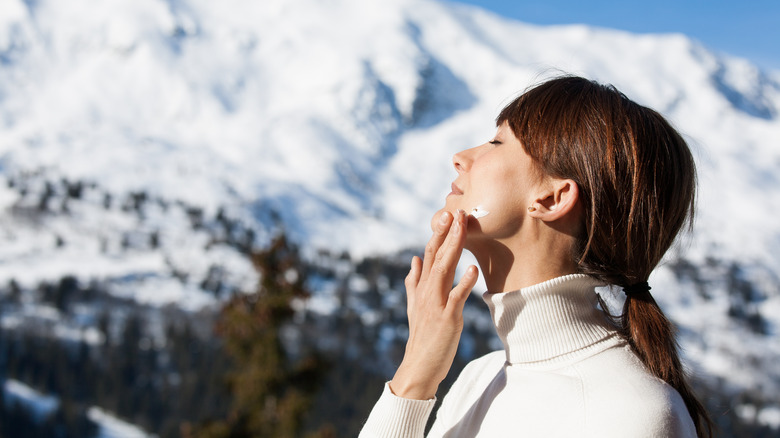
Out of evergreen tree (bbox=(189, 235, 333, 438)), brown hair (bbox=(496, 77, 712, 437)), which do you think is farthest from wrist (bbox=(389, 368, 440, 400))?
evergreen tree (bbox=(189, 235, 333, 438))

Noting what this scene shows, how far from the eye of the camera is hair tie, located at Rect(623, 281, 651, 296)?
3420 mm

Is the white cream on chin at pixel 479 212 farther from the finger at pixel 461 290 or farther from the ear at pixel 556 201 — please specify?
the finger at pixel 461 290

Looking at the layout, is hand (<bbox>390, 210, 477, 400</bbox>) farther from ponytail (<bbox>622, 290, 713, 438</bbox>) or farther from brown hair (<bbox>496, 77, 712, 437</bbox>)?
ponytail (<bbox>622, 290, 713, 438</bbox>)

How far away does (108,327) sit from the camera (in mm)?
155250

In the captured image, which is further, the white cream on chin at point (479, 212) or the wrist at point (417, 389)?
the white cream on chin at point (479, 212)

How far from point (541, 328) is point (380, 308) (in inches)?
6770

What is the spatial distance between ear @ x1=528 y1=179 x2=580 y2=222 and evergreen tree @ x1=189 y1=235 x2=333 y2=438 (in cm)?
1603

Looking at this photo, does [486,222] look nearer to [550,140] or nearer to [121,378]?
[550,140]

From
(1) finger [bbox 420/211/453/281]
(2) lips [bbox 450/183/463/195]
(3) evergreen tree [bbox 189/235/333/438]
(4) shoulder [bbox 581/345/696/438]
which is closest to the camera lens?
(4) shoulder [bbox 581/345/696/438]

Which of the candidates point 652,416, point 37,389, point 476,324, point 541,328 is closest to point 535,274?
point 541,328

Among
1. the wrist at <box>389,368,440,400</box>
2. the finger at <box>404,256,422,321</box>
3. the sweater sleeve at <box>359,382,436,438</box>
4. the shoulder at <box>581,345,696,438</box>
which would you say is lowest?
the sweater sleeve at <box>359,382,436,438</box>

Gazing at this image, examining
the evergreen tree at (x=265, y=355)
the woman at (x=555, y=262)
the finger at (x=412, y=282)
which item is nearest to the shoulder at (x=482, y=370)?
the woman at (x=555, y=262)

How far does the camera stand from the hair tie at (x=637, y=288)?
3.42 meters

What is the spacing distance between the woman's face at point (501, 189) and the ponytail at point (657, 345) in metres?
Answer: 0.63
